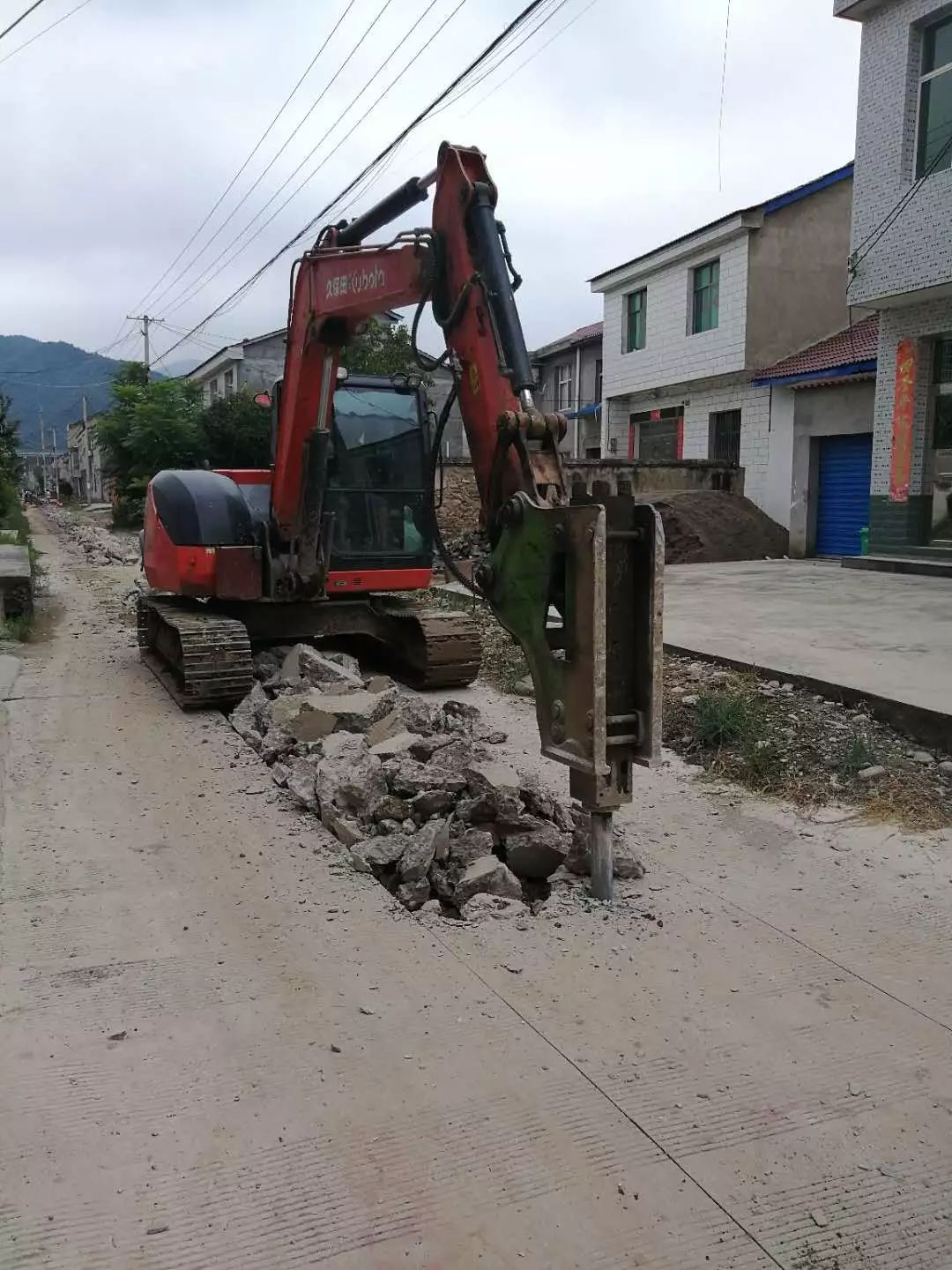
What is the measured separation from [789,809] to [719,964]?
193 centimetres

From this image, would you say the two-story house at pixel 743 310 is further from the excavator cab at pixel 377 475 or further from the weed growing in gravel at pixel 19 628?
the weed growing in gravel at pixel 19 628

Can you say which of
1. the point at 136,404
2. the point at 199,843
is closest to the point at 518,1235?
the point at 199,843

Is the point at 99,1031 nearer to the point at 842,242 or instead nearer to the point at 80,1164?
the point at 80,1164

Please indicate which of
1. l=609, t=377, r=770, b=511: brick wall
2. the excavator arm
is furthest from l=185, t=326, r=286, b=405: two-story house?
the excavator arm

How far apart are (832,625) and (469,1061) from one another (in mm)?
7585

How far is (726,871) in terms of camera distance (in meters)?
4.53

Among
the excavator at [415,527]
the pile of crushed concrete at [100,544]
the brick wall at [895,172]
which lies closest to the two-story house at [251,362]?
the pile of crushed concrete at [100,544]

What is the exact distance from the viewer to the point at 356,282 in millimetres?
6562

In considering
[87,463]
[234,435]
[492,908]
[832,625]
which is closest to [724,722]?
[492,908]

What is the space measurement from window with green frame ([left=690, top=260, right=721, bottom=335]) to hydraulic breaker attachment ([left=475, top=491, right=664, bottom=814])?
65.5 feet

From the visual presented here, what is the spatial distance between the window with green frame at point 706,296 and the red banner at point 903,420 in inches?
284

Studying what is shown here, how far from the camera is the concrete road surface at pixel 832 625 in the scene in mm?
7266

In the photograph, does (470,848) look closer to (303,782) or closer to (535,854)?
(535,854)

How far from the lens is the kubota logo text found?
246 inches
